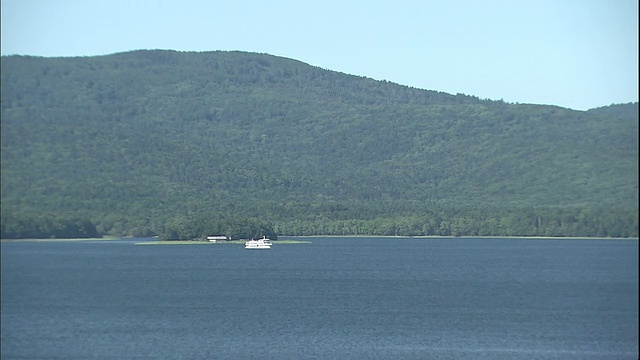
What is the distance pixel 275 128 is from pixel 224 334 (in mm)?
123691

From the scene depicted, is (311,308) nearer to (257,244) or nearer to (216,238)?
(216,238)

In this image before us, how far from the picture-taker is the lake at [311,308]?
132 ft

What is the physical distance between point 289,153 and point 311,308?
103 metres

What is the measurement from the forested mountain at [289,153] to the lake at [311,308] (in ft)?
11.0

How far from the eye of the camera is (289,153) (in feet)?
517

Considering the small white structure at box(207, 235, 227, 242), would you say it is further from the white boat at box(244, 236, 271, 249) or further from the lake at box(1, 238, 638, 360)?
the lake at box(1, 238, 638, 360)

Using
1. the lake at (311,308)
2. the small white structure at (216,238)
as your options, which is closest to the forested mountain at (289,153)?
the small white structure at (216,238)

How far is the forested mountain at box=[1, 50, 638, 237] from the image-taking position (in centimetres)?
4994

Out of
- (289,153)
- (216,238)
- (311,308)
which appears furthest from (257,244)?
(311,308)

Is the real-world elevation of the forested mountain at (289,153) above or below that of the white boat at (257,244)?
above

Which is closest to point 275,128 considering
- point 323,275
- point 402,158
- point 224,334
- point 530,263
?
point 402,158

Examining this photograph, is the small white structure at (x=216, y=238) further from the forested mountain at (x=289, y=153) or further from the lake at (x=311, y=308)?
the lake at (x=311, y=308)

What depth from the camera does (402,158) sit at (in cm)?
14938

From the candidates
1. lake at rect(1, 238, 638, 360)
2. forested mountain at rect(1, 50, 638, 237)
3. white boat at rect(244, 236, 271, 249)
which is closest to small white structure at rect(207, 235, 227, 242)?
forested mountain at rect(1, 50, 638, 237)
